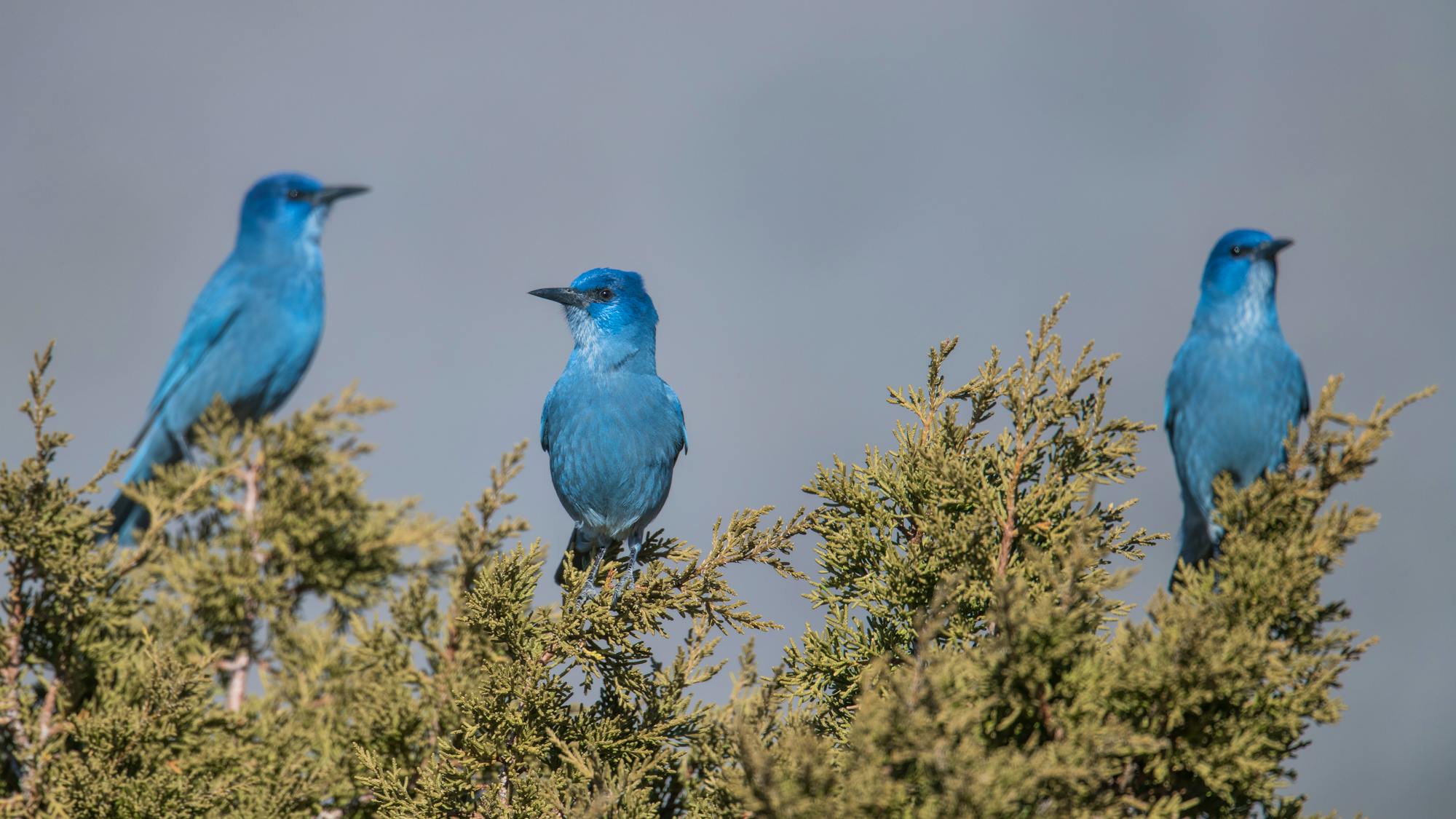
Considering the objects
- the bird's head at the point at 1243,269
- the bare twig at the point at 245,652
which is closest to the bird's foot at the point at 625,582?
the bare twig at the point at 245,652

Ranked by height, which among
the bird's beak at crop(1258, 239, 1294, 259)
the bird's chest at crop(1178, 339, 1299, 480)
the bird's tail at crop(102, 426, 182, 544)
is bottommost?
the bird's chest at crop(1178, 339, 1299, 480)

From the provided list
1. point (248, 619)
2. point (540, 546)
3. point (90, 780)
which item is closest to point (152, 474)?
point (248, 619)

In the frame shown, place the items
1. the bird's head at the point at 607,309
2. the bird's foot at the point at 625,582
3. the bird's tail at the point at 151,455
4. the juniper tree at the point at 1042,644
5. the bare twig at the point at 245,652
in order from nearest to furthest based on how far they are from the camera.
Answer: the juniper tree at the point at 1042,644 → the bird's foot at the point at 625,582 → the bare twig at the point at 245,652 → the bird's head at the point at 607,309 → the bird's tail at the point at 151,455

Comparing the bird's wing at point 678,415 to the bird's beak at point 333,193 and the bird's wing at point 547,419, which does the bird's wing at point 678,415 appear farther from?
the bird's beak at point 333,193

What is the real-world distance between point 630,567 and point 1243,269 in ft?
7.83

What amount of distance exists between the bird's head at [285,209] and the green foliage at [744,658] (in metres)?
1.89

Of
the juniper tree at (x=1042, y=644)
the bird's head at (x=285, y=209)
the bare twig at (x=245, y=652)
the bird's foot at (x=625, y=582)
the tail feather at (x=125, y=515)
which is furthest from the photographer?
the bird's head at (x=285, y=209)

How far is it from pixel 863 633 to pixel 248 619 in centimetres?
282

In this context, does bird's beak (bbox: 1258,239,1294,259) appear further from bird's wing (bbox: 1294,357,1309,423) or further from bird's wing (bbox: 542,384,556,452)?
bird's wing (bbox: 542,384,556,452)

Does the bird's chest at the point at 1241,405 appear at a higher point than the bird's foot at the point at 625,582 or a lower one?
higher

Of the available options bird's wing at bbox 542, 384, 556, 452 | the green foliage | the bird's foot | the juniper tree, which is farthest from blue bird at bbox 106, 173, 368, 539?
the juniper tree

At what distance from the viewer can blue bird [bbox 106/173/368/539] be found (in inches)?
234

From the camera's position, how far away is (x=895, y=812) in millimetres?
2094

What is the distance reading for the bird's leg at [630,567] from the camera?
3.40 metres
